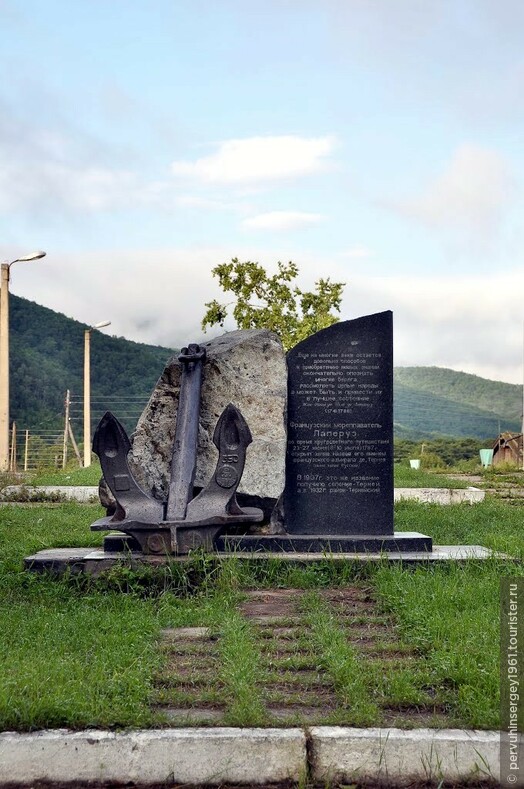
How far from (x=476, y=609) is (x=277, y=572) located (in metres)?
1.50

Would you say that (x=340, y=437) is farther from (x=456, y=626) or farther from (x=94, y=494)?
(x=94, y=494)

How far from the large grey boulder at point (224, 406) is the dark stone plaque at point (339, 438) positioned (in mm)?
212

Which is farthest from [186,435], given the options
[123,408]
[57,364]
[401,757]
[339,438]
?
[57,364]

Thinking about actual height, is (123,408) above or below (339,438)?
above

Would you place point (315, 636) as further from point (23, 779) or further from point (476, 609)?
point (23, 779)

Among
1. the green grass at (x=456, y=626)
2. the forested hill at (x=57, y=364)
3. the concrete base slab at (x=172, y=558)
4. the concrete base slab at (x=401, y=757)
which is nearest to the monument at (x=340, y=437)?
the concrete base slab at (x=172, y=558)

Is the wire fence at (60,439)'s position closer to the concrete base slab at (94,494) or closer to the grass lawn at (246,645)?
the concrete base slab at (94,494)

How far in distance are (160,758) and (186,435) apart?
325 centimetres

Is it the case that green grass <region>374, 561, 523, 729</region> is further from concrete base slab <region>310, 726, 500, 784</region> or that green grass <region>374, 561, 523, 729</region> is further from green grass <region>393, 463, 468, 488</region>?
green grass <region>393, 463, 468, 488</region>

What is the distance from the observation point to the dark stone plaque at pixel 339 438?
22.8 feet

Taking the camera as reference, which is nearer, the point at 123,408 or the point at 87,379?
the point at 87,379

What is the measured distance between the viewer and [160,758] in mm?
3238

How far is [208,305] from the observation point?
2330 centimetres

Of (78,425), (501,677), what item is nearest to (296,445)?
(501,677)
